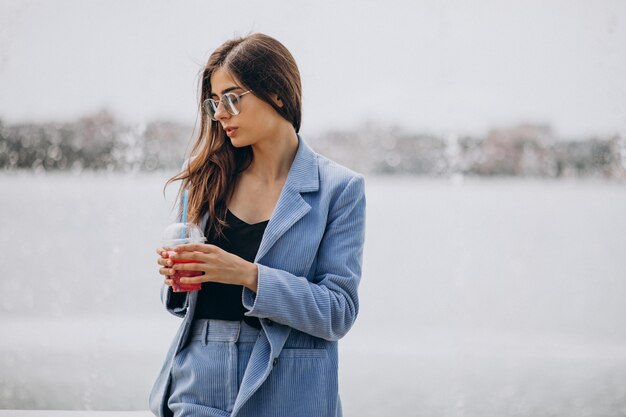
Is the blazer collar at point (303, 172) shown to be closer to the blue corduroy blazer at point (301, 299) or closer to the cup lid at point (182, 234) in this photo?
the blue corduroy blazer at point (301, 299)

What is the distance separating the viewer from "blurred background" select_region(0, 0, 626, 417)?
6.61 meters

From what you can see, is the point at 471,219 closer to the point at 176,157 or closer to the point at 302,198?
the point at 176,157

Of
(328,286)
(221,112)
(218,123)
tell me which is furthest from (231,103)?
(328,286)

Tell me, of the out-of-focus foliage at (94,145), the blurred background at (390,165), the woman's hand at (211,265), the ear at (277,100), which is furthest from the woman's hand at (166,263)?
the out-of-focus foliage at (94,145)

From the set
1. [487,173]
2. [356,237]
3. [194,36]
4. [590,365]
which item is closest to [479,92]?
[487,173]

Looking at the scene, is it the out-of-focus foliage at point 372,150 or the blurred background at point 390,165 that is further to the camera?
the out-of-focus foliage at point 372,150

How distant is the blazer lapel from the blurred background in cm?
393

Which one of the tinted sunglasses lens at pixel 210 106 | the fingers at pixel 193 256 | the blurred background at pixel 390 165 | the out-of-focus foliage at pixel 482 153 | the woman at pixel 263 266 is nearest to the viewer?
the fingers at pixel 193 256

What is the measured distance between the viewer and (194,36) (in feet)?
27.8

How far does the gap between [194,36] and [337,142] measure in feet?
7.61

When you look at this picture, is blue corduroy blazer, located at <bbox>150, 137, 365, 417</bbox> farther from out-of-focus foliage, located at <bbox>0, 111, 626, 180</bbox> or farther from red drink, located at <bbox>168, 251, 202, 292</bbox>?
out-of-focus foliage, located at <bbox>0, 111, 626, 180</bbox>

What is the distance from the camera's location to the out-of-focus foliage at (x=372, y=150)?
8656 mm

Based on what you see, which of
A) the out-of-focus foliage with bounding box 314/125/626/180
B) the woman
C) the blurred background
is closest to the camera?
the woman

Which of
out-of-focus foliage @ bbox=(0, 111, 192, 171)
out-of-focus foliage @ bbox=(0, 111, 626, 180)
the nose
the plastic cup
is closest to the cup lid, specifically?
the plastic cup
